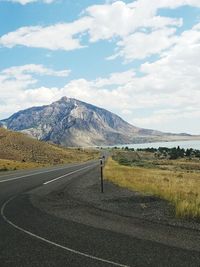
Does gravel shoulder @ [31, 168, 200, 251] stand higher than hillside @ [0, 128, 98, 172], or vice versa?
hillside @ [0, 128, 98, 172]

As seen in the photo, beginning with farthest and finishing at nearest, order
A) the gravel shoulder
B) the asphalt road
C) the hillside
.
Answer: the hillside < the gravel shoulder < the asphalt road

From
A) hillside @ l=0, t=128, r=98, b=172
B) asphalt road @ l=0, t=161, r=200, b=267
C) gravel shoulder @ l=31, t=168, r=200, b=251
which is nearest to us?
asphalt road @ l=0, t=161, r=200, b=267

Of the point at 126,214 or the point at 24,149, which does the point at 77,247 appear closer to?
the point at 126,214

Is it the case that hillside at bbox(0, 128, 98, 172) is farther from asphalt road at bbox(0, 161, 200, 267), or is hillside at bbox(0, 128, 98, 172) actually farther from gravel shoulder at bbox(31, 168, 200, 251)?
asphalt road at bbox(0, 161, 200, 267)

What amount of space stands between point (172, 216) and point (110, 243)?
463cm

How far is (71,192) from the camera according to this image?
22.9 meters

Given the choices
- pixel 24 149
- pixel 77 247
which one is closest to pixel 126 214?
pixel 77 247

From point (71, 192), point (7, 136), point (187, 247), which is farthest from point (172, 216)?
point (7, 136)

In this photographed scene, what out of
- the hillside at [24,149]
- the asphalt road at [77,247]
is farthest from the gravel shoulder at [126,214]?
the hillside at [24,149]

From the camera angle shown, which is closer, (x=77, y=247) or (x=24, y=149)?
(x=77, y=247)

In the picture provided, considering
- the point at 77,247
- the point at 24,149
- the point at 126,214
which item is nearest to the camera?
the point at 77,247

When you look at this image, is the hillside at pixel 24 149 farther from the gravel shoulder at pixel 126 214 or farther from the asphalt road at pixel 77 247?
the asphalt road at pixel 77 247

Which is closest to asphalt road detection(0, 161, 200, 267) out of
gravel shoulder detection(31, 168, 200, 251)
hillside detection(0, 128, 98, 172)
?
gravel shoulder detection(31, 168, 200, 251)

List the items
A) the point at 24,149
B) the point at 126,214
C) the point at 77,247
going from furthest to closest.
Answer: the point at 24,149, the point at 126,214, the point at 77,247
